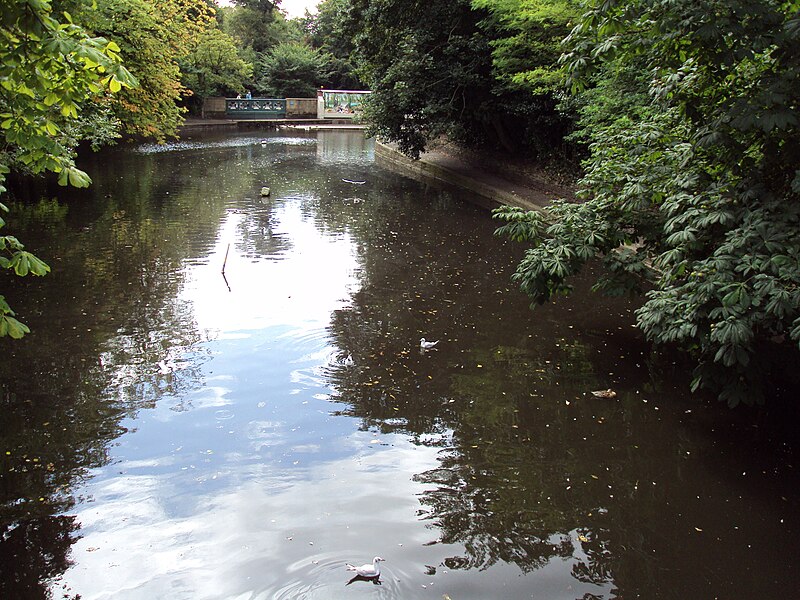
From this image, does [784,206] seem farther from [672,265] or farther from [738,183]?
[672,265]

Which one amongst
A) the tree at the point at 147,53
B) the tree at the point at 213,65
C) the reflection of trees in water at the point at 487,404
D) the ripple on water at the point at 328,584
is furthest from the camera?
the tree at the point at 213,65

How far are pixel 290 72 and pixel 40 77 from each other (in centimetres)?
5687

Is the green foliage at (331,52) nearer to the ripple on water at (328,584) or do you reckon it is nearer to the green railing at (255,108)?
the green railing at (255,108)

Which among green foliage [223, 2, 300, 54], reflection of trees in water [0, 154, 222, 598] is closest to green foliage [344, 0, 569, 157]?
reflection of trees in water [0, 154, 222, 598]

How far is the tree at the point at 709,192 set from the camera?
587 centimetres

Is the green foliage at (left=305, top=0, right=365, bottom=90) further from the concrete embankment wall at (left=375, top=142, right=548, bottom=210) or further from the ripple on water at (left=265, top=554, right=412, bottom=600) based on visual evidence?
the ripple on water at (left=265, top=554, right=412, bottom=600)

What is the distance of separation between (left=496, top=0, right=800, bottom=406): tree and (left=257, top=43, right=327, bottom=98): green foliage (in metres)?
53.2

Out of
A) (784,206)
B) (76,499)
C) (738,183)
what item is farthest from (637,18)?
(76,499)

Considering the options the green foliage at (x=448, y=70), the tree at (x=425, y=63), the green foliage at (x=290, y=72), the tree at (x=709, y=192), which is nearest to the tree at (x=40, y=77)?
the tree at (x=709, y=192)

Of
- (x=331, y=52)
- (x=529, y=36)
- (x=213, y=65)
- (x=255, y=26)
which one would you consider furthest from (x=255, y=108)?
(x=529, y=36)

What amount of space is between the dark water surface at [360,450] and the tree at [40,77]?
213 centimetres

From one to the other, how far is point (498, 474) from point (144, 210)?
47.4ft

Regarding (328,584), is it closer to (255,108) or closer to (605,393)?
(605,393)

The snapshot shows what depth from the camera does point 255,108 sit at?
180 feet
